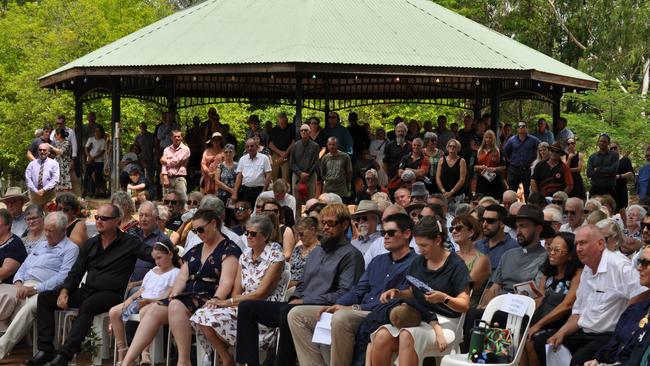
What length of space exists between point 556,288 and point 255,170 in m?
8.91

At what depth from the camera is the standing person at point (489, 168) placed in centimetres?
1883

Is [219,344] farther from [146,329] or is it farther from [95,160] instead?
[95,160]

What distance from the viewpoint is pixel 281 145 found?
21.1 m

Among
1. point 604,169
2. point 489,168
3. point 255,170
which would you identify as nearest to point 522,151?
point 489,168

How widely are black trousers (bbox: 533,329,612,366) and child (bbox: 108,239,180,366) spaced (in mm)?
3747

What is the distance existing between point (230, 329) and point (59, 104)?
25.4 m

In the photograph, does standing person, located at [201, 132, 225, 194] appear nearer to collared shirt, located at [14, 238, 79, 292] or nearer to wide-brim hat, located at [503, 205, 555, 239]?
collared shirt, located at [14, 238, 79, 292]

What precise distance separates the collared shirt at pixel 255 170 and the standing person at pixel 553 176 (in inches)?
160

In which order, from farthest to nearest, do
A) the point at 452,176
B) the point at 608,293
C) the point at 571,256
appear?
the point at 452,176 < the point at 571,256 < the point at 608,293

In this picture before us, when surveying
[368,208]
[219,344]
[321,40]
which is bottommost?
[219,344]

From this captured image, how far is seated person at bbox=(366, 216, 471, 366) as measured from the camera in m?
8.99

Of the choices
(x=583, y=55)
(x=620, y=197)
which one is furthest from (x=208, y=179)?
(x=583, y=55)

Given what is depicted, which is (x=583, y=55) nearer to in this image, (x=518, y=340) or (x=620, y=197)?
(x=620, y=197)

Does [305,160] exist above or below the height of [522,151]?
below
